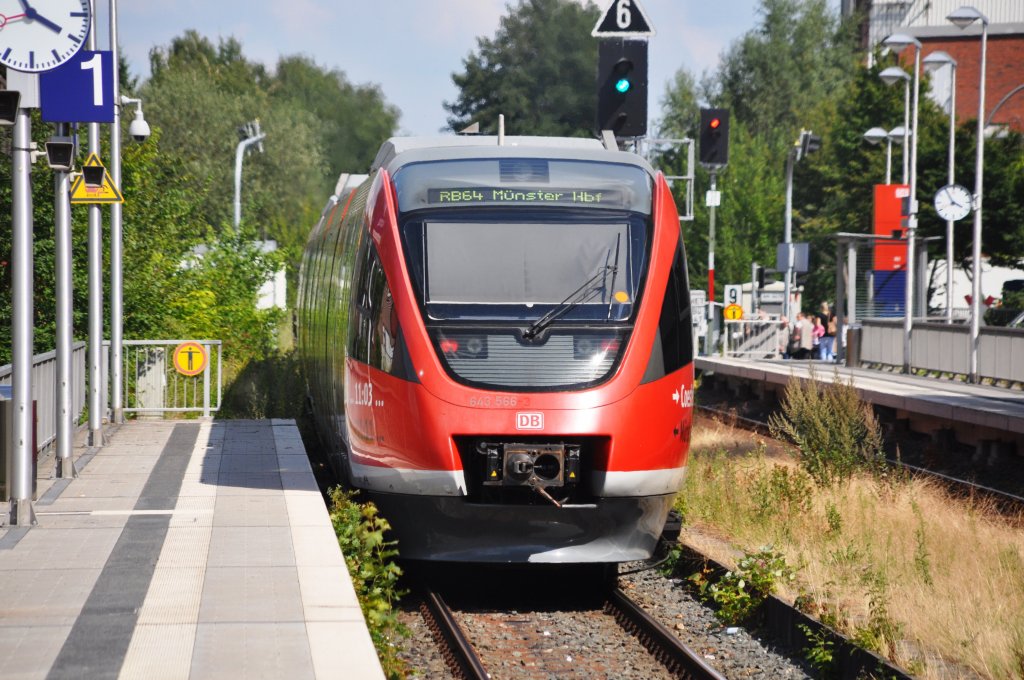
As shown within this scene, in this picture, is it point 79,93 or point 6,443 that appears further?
point 79,93

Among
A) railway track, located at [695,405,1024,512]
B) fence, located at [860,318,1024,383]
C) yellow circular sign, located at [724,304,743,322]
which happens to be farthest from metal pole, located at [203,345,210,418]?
yellow circular sign, located at [724,304,743,322]

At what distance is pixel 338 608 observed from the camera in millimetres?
7848

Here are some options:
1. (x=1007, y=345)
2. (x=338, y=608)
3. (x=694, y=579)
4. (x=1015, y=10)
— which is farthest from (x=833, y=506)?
(x=1015, y=10)

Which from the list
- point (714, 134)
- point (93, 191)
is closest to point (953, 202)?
point (714, 134)

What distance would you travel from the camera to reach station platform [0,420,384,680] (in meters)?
6.79

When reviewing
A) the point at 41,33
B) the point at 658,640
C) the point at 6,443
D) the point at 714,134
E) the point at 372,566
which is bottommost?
the point at 658,640

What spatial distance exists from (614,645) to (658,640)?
293 millimetres

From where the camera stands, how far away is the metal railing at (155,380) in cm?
2078

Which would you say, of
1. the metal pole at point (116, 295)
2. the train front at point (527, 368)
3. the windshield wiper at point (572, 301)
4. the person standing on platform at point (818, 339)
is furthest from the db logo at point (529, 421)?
the person standing on platform at point (818, 339)

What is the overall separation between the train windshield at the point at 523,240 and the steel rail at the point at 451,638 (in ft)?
6.56

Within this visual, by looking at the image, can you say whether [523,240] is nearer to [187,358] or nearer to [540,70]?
[187,358]

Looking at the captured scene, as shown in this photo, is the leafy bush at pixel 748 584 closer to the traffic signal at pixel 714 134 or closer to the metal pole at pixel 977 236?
the traffic signal at pixel 714 134

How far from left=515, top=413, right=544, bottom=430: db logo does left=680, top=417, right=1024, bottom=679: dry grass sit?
2.04m

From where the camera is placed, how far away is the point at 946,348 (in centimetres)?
2948
